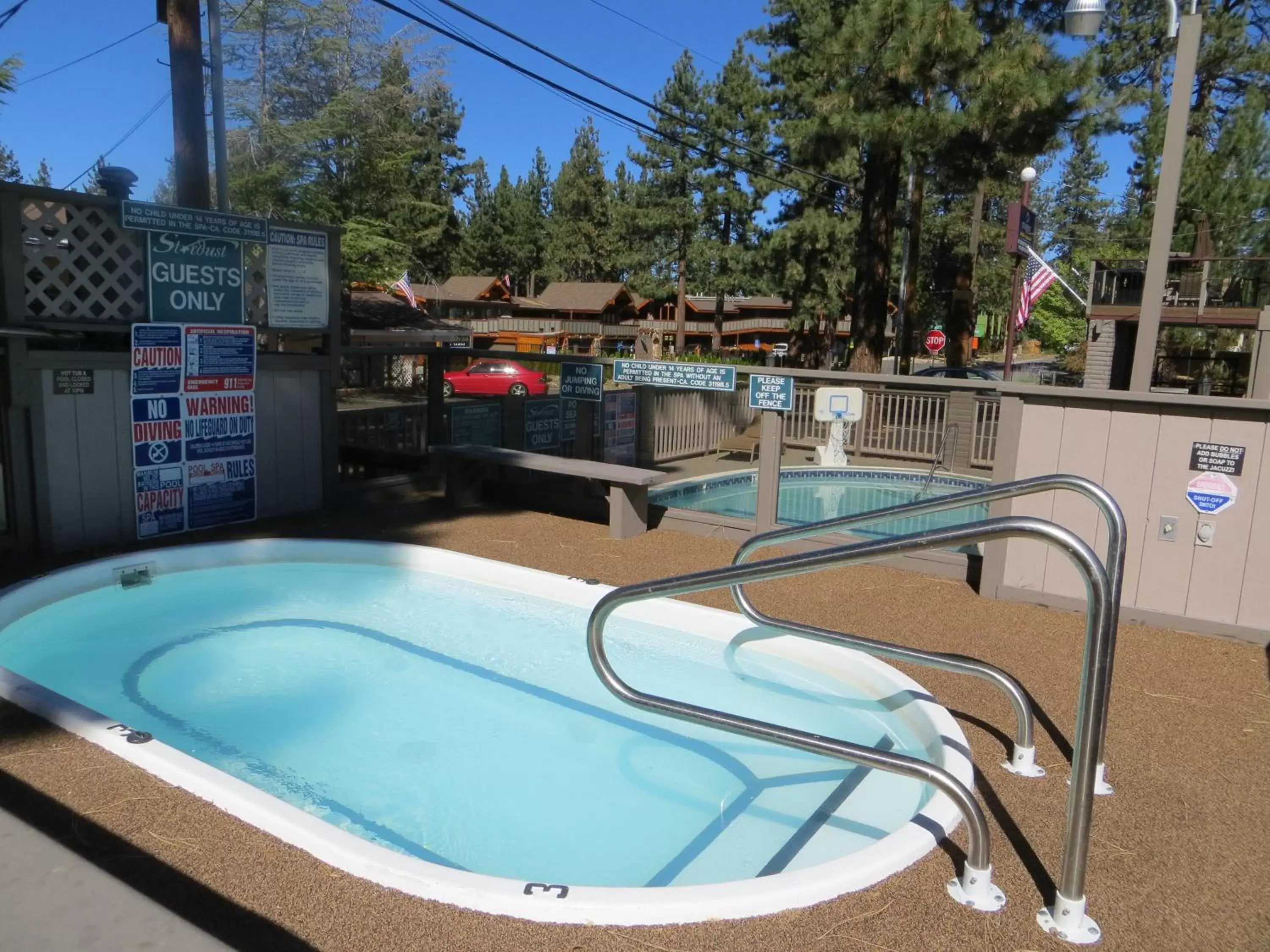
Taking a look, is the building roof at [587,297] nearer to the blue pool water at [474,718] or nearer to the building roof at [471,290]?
the building roof at [471,290]

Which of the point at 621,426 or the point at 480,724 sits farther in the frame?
the point at 621,426

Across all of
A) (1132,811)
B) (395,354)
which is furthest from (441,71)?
(1132,811)

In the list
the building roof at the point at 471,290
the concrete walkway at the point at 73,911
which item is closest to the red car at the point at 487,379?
the concrete walkway at the point at 73,911

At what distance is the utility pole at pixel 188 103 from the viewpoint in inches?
416

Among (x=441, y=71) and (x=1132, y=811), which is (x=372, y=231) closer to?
(x=441, y=71)

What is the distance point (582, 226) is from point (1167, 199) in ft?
214

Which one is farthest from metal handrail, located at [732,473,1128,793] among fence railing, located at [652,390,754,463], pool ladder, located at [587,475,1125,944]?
fence railing, located at [652,390,754,463]

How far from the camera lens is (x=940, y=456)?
1098 cm

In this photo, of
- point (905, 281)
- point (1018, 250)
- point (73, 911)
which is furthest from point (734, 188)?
point (73, 911)

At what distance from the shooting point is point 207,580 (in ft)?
23.2

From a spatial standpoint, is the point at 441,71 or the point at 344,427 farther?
the point at 441,71

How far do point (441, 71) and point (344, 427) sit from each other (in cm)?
2560

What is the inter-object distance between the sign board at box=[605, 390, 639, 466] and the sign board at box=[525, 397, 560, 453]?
682 mm

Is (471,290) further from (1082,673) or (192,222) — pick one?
(1082,673)
